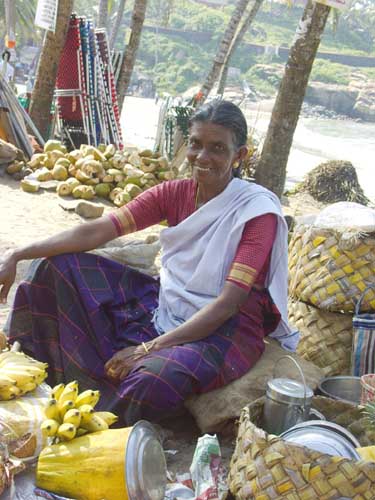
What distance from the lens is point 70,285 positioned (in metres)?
2.92

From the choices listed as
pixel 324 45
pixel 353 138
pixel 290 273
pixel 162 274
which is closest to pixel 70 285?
pixel 162 274

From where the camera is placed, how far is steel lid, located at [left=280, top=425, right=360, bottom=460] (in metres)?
2.10

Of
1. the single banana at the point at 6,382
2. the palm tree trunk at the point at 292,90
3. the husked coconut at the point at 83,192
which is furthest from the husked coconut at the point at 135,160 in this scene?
the single banana at the point at 6,382

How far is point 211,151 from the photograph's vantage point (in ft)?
9.43

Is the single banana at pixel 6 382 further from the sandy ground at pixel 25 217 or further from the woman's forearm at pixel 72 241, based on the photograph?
the sandy ground at pixel 25 217

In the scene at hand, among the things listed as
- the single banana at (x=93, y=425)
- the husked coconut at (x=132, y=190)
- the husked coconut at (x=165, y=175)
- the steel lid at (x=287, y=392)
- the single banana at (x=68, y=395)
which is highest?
the steel lid at (x=287, y=392)

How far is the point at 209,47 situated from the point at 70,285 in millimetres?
79596

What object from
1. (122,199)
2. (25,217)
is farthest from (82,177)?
(25,217)

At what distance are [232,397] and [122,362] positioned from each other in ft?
1.60

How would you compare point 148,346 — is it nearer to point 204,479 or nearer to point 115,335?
point 115,335

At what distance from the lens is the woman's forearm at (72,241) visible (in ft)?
9.80

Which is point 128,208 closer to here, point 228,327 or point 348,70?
point 228,327

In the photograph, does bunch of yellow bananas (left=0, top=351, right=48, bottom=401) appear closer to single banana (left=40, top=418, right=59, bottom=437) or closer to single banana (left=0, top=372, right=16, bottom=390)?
single banana (left=0, top=372, right=16, bottom=390)

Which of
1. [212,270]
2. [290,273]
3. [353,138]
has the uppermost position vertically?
[212,270]
